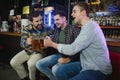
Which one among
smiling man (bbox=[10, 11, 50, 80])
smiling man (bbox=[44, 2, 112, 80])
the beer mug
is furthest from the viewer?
smiling man (bbox=[10, 11, 50, 80])

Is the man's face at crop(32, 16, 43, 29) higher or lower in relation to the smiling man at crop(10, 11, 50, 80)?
higher

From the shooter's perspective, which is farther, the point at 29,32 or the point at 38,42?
the point at 29,32

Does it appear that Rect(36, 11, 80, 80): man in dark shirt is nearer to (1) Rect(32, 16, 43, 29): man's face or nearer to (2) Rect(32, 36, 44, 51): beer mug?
(2) Rect(32, 36, 44, 51): beer mug

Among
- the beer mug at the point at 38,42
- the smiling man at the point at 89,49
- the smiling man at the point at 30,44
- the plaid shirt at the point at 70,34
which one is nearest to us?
the smiling man at the point at 89,49

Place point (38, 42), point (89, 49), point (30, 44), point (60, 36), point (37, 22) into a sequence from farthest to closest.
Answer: point (37, 22) → point (30, 44) → point (60, 36) → point (38, 42) → point (89, 49)

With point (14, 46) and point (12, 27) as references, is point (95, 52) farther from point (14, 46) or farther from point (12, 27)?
point (12, 27)

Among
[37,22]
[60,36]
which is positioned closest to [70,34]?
[60,36]

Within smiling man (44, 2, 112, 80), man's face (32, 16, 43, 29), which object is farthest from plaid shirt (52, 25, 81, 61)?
man's face (32, 16, 43, 29)

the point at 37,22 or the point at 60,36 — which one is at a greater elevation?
the point at 37,22

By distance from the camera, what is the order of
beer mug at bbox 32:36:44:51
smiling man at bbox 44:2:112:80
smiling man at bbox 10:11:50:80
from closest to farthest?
smiling man at bbox 44:2:112:80 < beer mug at bbox 32:36:44:51 < smiling man at bbox 10:11:50:80

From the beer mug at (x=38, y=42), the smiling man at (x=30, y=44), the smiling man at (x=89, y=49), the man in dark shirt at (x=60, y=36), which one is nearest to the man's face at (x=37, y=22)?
the smiling man at (x=30, y=44)

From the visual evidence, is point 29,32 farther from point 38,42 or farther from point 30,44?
point 38,42

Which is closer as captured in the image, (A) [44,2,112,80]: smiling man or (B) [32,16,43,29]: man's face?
(A) [44,2,112,80]: smiling man

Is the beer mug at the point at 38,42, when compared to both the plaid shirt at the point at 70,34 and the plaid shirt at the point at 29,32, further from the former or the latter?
the plaid shirt at the point at 29,32
